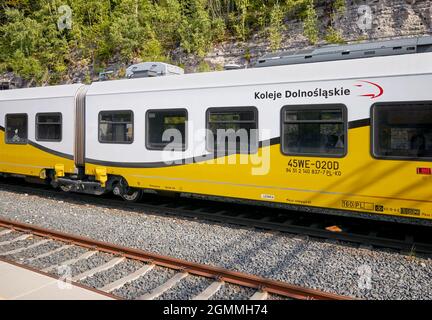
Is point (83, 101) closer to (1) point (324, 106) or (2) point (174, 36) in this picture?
(1) point (324, 106)

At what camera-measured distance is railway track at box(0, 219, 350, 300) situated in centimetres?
487

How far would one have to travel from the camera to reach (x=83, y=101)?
1053 cm

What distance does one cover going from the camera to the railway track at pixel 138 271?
4871 mm

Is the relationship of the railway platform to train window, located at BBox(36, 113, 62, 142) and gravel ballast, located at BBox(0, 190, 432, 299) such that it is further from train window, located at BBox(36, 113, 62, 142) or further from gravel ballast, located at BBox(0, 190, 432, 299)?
train window, located at BBox(36, 113, 62, 142)

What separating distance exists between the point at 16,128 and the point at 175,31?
12.8m

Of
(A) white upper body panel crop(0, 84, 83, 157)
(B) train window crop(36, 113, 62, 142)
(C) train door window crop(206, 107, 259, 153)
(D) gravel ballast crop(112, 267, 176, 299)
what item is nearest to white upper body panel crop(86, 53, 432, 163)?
(C) train door window crop(206, 107, 259, 153)

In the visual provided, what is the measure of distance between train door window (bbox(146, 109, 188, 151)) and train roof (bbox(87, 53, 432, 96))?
1.93ft

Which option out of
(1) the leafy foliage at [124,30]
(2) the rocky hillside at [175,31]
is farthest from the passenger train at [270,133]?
(1) the leafy foliage at [124,30]

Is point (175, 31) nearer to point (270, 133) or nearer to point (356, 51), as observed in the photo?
point (270, 133)

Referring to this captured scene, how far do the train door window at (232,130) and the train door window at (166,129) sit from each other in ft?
2.40

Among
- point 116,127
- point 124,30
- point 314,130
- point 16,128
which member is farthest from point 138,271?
point 124,30

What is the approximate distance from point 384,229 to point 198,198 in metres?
5.11
